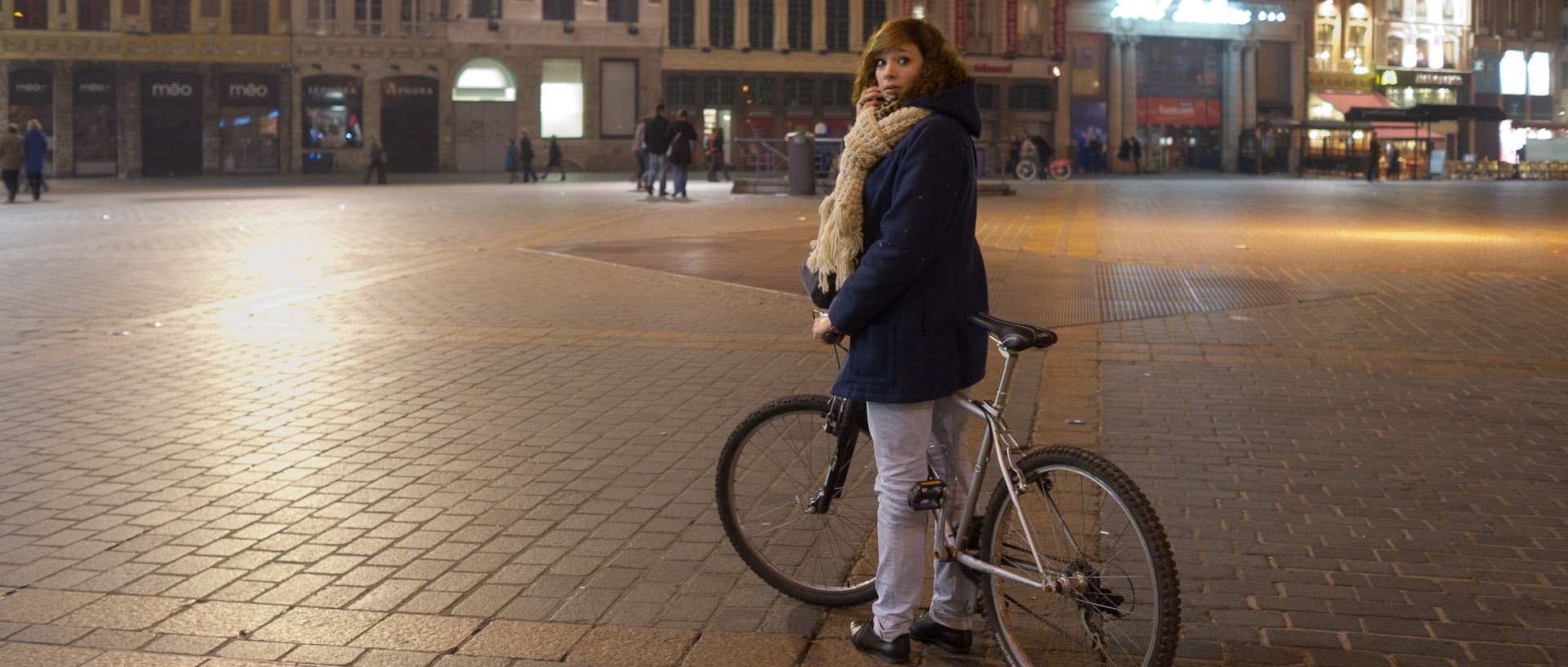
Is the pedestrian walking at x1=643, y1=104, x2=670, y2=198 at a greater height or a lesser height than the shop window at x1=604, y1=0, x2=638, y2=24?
lesser

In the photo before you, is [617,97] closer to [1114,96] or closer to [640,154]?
[1114,96]

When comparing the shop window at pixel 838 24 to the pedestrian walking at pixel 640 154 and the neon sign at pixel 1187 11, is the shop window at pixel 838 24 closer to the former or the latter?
the neon sign at pixel 1187 11

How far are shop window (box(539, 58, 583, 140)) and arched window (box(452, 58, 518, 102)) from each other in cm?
109

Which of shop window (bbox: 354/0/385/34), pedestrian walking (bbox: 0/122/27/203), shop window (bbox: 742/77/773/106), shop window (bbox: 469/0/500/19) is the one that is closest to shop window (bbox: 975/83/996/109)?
shop window (bbox: 742/77/773/106)

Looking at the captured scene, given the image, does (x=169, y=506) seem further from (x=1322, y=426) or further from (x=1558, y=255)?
(x=1558, y=255)

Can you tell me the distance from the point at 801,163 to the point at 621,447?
2349 cm

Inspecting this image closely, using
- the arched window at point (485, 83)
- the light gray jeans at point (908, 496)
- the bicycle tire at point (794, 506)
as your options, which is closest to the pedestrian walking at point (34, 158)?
the arched window at point (485, 83)

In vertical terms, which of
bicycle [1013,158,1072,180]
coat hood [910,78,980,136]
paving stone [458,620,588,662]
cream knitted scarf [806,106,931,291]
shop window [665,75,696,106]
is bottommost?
paving stone [458,620,588,662]

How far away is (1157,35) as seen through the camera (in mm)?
59531

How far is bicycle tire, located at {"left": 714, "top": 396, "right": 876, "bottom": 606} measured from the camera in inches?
167

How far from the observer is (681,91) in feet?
173

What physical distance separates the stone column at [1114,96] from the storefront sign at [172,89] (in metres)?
33.4

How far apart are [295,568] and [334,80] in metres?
46.0

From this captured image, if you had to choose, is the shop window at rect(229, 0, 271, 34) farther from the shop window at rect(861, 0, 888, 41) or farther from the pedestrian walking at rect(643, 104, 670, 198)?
the pedestrian walking at rect(643, 104, 670, 198)
